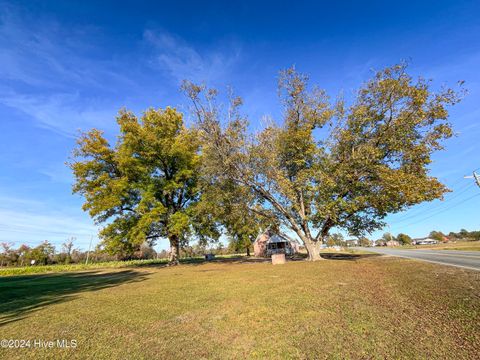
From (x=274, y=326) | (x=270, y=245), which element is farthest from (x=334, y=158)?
(x=270, y=245)

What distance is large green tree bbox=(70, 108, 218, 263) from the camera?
74.8 ft

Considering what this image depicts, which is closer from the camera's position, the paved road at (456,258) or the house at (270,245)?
the paved road at (456,258)

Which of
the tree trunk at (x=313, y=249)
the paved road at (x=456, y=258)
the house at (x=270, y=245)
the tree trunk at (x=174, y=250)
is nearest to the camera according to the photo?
the paved road at (x=456, y=258)

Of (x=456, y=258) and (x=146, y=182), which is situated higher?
(x=146, y=182)

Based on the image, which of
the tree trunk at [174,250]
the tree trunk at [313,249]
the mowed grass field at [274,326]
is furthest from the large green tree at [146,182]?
the mowed grass field at [274,326]

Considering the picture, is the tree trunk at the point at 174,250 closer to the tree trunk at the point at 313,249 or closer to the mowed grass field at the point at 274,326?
the tree trunk at the point at 313,249

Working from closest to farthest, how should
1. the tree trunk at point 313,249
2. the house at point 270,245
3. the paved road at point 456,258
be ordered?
the paved road at point 456,258
the tree trunk at point 313,249
the house at point 270,245

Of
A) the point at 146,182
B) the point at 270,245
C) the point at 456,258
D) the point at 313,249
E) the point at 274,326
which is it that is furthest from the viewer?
the point at 270,245

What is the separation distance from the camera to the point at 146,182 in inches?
945

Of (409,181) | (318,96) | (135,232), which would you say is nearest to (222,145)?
(318,96)

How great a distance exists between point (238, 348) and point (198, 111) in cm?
2002

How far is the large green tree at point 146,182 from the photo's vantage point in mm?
22797

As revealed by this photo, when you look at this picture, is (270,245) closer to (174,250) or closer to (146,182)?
(174,250)

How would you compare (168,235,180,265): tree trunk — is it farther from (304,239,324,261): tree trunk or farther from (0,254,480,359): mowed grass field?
(0,254,480,359): mowed grass field
